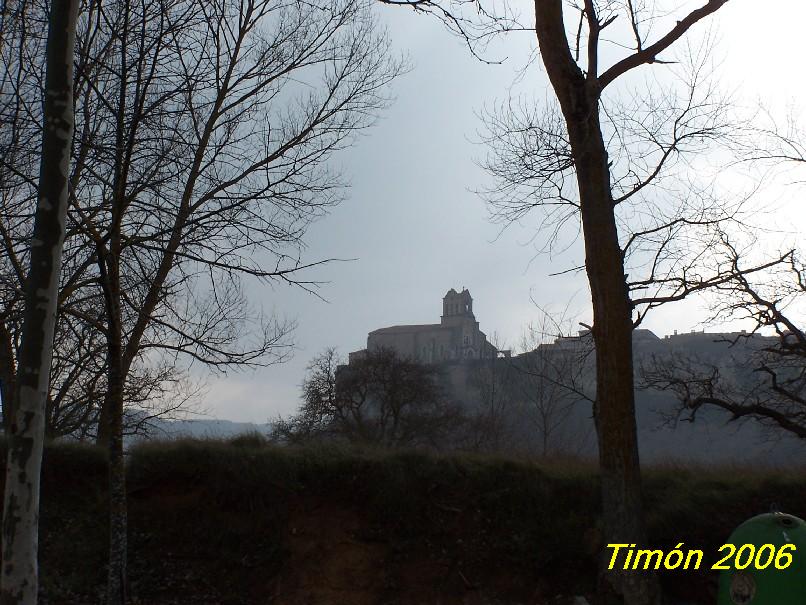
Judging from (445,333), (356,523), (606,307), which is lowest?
(356,523)

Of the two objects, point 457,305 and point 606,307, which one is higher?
point 457,305

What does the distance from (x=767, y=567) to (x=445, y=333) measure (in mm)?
Answer: 107107

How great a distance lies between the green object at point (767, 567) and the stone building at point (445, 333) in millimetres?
98468

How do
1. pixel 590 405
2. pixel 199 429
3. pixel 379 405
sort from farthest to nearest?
pixel 590 405 < pixel 379 405 < pixel 199 429

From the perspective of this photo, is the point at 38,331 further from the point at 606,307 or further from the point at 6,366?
the point at 6,366

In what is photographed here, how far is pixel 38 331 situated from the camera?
3662 mm

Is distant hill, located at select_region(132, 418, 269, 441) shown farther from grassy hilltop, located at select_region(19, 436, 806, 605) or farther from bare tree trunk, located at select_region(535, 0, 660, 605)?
bare tree trunk, located at select_region(535, 0, 660, 605)

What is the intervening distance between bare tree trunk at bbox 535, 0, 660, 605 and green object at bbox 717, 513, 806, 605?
1289 millimetres

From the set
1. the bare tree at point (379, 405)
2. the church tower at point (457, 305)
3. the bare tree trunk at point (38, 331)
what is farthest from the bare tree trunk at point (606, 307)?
the church tower at point (457, 305)

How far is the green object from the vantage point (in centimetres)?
460

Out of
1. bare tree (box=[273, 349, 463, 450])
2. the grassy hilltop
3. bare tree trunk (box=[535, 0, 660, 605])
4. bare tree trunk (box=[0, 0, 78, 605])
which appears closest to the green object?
bare tree trunk (box=[535, 0, 660, 605])

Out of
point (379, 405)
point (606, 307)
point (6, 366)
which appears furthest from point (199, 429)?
point (379, 405)

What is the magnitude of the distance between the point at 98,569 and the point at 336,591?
3.03 meters

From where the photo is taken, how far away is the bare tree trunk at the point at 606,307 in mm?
6441
